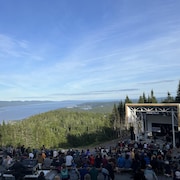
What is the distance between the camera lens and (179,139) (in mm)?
19703

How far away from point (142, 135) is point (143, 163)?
1517cm

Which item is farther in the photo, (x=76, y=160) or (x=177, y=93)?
(x=177, y=93)

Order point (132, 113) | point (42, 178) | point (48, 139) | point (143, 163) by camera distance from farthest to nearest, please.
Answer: point (48, 139) < point (132, 113) < point (143, 163) < point (42, 178)

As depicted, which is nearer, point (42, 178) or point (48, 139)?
point (42, 178)

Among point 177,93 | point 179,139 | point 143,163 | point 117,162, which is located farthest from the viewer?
point 177,93

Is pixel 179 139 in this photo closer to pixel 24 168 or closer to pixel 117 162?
pixel 117 162

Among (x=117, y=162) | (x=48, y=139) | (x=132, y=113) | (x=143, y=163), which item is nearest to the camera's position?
(x=143, y=163)

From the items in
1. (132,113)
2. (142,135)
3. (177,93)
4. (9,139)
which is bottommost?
(9,139)

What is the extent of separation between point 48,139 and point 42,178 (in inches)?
2092

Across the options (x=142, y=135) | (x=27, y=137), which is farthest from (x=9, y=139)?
(x=142, y=135)

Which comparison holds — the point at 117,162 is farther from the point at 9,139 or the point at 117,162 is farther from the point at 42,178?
the point at 9,139

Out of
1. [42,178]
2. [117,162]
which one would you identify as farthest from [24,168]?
[117,162]

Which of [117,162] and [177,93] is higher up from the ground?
[177,93]

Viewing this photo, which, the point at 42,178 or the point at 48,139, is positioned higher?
the point at 42,178
